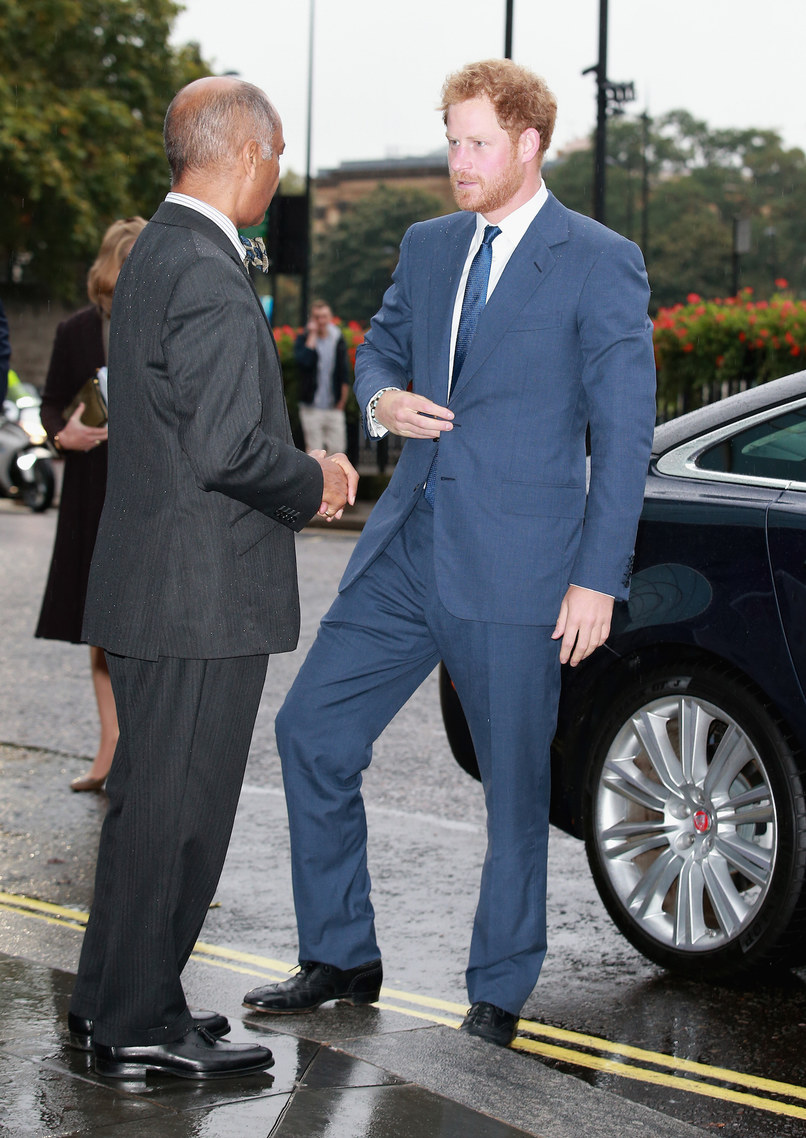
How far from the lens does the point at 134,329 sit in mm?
2922

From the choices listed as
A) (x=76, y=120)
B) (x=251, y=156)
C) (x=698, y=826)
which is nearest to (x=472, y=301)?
(x=251, y=156)

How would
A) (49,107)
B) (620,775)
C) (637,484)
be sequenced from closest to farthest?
1. (637,484)
2. (620,775)
3. (49,107)

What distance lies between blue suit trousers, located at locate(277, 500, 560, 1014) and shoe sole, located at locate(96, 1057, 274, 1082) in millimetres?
610

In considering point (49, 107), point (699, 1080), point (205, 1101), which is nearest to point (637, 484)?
point (699, 1080)

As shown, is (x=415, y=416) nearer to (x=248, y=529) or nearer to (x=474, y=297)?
(x=474, y=297)

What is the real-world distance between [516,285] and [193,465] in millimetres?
907

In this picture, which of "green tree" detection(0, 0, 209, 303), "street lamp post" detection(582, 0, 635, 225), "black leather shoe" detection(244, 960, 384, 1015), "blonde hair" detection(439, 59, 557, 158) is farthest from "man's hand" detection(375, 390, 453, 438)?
"green tree" detection(0, 0, 209, 303)

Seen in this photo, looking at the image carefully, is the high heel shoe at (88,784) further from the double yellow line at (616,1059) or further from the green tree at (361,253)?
the green tree at (361,253)

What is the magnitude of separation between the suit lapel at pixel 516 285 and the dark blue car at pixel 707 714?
87 cm

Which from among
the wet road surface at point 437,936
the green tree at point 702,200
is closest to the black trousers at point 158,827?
the wet road surface at point 437,936

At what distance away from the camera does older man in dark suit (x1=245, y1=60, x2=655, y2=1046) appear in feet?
11.0

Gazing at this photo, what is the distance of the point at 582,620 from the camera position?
3.36m

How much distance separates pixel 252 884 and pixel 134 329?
2.32 metres

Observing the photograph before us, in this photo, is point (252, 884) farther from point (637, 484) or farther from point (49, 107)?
point (49, 107)
